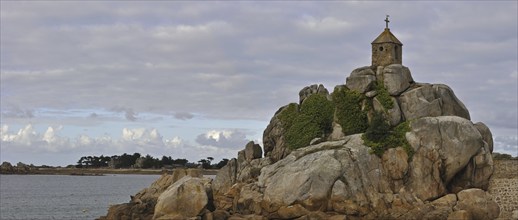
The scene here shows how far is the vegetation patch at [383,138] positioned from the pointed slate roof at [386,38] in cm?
830

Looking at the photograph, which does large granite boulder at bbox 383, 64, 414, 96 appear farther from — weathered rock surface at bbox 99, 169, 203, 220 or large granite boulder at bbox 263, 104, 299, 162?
weathered rock surface at bbox 99, 169, 203, 220

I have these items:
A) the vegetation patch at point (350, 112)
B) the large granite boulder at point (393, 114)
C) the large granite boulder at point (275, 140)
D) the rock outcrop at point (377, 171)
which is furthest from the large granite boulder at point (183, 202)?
the large granite boulder at point (393, 114)

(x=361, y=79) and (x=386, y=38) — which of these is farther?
Answer: (x=386, y=38)

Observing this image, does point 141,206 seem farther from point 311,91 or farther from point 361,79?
point 361,79

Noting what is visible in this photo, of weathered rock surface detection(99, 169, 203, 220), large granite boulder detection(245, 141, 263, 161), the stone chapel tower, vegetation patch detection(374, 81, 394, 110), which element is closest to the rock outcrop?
vegetation patch detection(374, 81, 394, 110)

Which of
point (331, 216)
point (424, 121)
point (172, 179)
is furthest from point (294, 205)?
point (172, 179)

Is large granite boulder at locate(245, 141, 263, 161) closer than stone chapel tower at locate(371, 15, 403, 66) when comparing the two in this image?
No

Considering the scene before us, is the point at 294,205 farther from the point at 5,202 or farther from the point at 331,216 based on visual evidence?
the point at 5,202

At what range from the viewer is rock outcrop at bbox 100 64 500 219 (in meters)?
42.9

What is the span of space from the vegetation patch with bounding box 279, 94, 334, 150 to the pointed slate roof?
229 inches

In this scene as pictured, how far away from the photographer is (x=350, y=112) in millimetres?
50062

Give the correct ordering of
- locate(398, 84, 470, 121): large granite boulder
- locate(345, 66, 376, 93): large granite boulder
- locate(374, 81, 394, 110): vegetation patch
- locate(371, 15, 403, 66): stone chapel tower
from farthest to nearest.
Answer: locate(371, 15, 403, 66): stone chapel tower, locate(345, 66, 376, 93): large granite boulder, locate(374, 81, 394, 110): vegetation patch, locate(398, 84, 470, 121): large granite boulder

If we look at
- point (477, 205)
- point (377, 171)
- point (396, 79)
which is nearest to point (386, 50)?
point (396, 79)

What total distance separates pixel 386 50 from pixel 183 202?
19.3m
